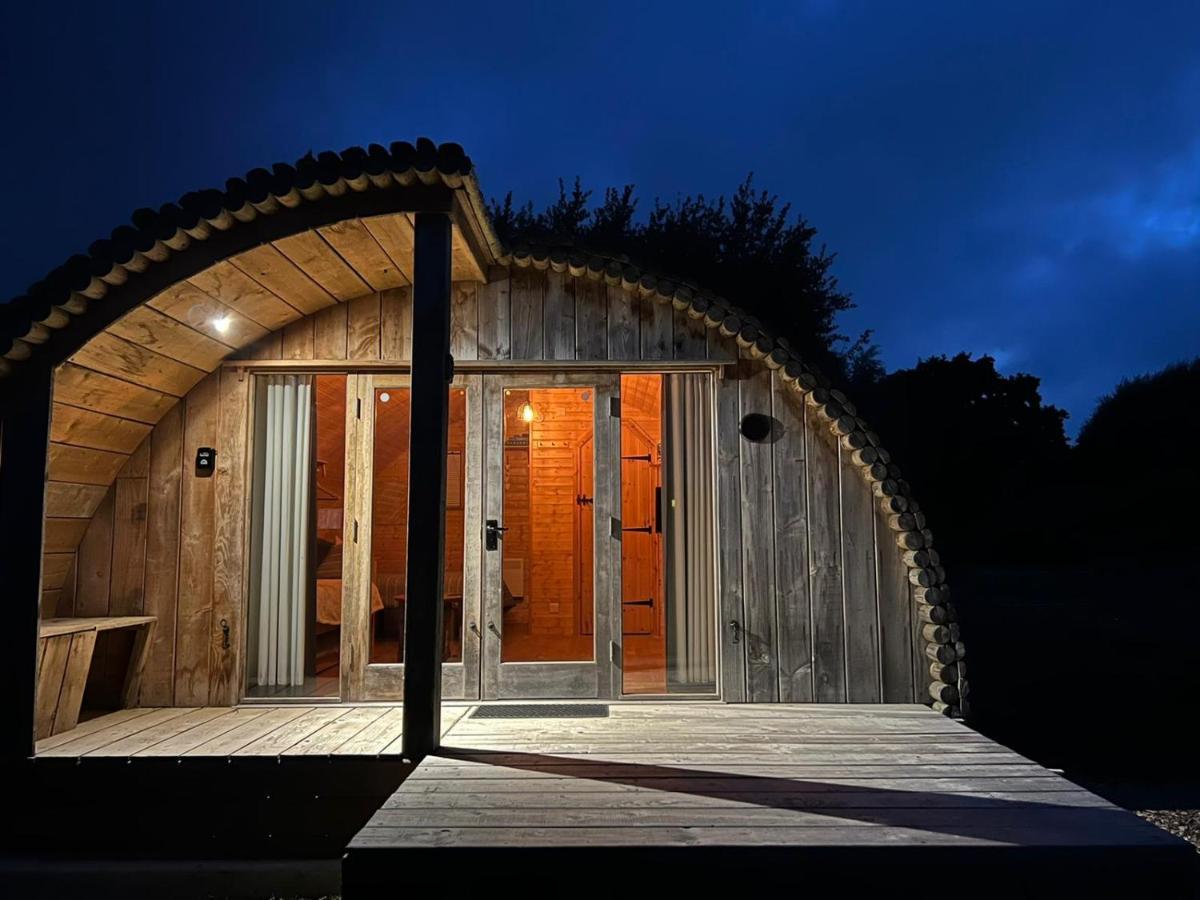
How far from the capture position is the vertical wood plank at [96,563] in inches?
185

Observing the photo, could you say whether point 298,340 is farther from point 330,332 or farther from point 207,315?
point 207,315

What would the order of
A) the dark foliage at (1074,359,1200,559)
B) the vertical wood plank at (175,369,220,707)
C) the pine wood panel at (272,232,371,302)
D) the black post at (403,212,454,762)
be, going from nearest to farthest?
the black post at (403,212,454,762), the pine wood panel at (272,232,371,302), the vertical wood plank at (175,369,220,707), the dark foliage at (1074,359,1200,559)

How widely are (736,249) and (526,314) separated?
9.49 metres

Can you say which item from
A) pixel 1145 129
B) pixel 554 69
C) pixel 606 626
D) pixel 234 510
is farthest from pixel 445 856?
pixel 1145 129

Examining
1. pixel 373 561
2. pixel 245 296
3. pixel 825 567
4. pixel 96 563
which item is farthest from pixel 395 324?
pixel 825 567

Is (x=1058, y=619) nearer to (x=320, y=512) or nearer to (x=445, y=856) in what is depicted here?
(x=320, y=512)

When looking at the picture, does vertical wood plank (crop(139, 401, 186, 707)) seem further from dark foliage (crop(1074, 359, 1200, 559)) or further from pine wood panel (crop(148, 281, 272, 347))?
dark foliage (crop(1074, 359, 1200, 559))

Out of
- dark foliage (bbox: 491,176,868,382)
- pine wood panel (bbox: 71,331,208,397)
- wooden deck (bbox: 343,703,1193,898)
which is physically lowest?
wooden deck (bbox: 343,703,1193,898)

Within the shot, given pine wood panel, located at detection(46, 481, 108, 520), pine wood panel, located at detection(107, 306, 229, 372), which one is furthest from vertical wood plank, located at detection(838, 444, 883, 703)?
pine wood panel, located at detection(46, 481, 108, 520)

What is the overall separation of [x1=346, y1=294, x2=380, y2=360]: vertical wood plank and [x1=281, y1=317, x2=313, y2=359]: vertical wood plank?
0.25 metres

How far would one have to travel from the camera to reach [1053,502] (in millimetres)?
16969

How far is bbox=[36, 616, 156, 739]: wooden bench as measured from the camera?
3.88 meters

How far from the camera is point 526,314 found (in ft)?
16.3

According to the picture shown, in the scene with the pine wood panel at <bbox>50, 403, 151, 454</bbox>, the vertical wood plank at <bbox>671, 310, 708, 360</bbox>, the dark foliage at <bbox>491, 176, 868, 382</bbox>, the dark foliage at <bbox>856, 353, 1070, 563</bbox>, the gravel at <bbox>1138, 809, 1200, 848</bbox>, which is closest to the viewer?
the pine wood panel at <bbox>50, 403, 151, 454</bbox>
